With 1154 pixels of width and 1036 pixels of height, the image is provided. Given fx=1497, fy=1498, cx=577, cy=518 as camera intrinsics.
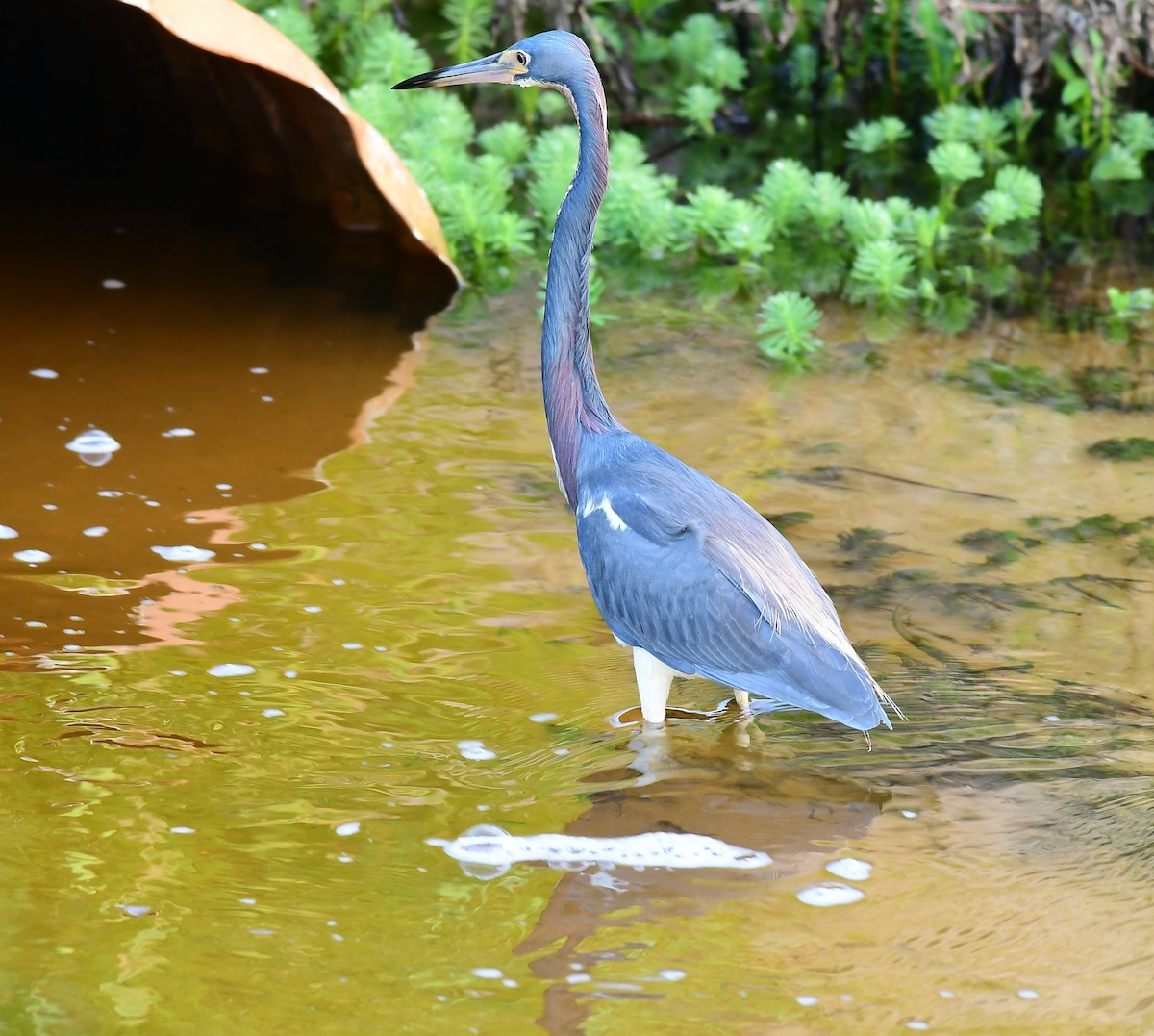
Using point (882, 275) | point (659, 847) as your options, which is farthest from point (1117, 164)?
point (659, 847)

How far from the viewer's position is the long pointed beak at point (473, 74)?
4.14 metres

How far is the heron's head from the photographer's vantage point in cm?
401

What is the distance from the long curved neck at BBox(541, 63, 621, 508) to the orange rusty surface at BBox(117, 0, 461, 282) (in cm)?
182

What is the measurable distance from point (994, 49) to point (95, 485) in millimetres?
5331

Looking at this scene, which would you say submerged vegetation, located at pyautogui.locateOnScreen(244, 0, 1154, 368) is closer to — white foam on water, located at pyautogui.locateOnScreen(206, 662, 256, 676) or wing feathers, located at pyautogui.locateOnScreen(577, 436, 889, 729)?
wing feathers, located at pyautogui.locateOnScreen(577, 436, 889, 729)

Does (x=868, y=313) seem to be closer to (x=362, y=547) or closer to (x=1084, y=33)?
(x=1084, y=33)

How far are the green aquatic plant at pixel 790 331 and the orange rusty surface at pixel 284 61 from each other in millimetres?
1399

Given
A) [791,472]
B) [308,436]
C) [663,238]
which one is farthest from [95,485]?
[663,238]

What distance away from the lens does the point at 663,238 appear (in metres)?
6.93

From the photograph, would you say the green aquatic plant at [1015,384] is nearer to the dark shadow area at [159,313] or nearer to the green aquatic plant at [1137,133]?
the dark shadow area at [159,313]

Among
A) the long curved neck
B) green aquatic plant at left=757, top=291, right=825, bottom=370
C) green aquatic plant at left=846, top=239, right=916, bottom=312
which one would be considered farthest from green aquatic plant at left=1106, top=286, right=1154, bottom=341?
the long curved neck

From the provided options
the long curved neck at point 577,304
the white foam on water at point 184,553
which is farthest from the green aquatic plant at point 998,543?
the white foam on water at point 184,553

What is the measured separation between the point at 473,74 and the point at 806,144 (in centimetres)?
476

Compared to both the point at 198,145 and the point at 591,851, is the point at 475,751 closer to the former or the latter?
the point at 591,851
